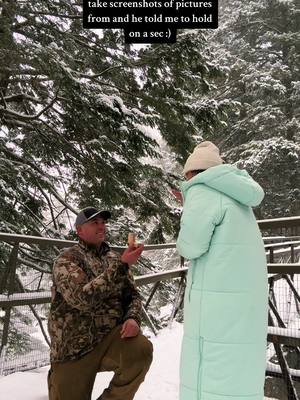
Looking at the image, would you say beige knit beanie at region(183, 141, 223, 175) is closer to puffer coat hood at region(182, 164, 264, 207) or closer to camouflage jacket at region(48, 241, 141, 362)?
puffer coat hood at region(182, 164, 264, 207)

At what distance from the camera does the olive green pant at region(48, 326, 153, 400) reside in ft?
8.20

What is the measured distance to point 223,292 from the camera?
203cm

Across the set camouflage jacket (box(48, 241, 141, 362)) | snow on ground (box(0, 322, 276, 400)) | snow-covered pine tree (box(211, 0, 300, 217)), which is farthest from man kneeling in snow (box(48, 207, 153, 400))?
snow-covered pine tree (box(211, 0, 300, 217))

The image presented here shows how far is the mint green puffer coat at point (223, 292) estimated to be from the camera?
2004mm

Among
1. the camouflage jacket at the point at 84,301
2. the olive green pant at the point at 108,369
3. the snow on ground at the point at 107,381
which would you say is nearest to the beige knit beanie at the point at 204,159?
the camouflage jacket at the point at 84,301

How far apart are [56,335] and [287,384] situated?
1.95m

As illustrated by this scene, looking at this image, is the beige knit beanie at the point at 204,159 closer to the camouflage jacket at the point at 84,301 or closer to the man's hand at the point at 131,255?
the man's hand at the point at 131,255

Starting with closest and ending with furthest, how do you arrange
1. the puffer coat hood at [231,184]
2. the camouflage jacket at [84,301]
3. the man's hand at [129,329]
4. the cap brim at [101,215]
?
the puffer coat hood at [231,184]
the camouflage jacket at [84,301]
the man's hand at [129,329]
the cap brim at [101,215]

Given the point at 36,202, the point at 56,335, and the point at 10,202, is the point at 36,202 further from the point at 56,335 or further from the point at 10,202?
the point at 56,335

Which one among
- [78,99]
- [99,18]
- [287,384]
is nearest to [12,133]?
[78,99]

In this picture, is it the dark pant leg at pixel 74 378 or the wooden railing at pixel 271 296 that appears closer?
the dark pant leg at pixel 74 378

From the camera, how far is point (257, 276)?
211 centimetres

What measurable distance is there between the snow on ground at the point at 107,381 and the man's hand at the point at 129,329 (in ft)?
3.28

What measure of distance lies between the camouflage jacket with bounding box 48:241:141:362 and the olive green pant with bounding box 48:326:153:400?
5cm
